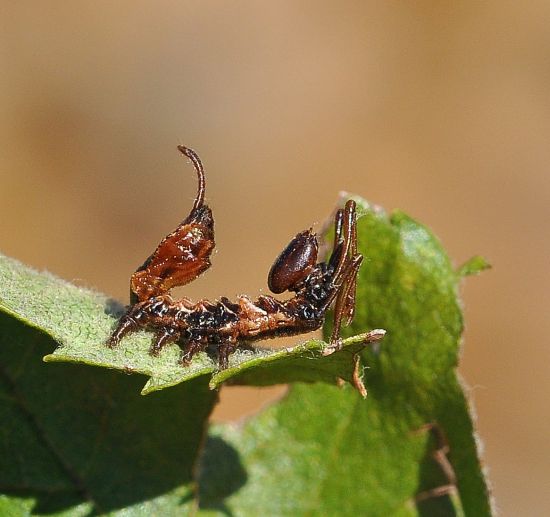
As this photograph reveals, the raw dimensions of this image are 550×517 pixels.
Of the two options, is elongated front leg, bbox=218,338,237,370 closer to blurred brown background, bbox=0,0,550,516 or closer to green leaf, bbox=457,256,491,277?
green leaf, bbox=457,256,491,277

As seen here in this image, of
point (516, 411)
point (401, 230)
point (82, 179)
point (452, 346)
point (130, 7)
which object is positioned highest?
point (130, 7)

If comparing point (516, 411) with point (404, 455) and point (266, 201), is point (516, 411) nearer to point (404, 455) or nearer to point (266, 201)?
point (266, 201)

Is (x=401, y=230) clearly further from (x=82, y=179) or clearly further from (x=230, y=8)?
(x=230, y=8)

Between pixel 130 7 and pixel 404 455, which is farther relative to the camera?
pixel 130 7

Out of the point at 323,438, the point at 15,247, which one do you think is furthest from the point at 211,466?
the point at 15,247

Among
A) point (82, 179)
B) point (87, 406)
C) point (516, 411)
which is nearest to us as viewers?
point (87, 406)

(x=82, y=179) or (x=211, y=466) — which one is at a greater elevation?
(x=82, y=179)

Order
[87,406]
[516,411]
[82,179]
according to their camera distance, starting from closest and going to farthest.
→ [87,406] → [516,411] → [82,179]
